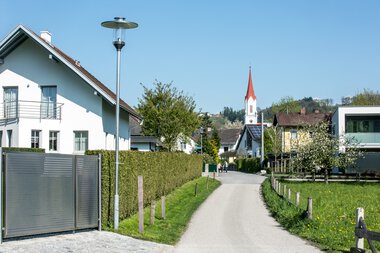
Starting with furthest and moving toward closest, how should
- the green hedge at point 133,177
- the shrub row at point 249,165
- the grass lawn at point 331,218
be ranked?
the shrub row at point 249,165, the green hedge at point 133,177, the grass lawn at point 331,218

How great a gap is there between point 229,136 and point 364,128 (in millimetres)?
82998

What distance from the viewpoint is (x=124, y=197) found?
60.5 ft

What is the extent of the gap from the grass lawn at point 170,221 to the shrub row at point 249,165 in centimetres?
4262

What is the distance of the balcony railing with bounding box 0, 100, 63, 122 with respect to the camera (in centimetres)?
3222

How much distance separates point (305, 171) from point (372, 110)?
13320 millimetres

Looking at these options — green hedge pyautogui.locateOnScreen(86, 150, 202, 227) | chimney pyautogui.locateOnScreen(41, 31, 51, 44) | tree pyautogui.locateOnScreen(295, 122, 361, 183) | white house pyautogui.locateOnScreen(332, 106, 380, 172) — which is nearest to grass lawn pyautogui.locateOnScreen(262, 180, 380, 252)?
green hedge pyautogui.locateOnScreen(86, 150, 202, 227)

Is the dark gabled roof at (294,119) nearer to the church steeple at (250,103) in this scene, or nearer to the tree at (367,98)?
the tree at (367,98)

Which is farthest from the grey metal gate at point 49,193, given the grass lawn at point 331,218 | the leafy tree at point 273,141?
the leafy tree at point 273,141

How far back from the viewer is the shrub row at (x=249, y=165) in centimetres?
7359

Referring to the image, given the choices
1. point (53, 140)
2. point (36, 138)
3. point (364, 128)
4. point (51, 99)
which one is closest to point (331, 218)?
point (53, 140)

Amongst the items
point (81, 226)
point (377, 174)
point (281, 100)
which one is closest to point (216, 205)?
point (81, 226)

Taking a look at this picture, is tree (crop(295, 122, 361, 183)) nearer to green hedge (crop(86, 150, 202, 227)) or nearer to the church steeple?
green hedge (crop(86, 150, 202, 227))

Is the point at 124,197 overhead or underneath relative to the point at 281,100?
underneath

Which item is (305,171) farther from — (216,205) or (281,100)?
(281,100)
